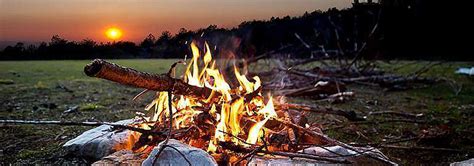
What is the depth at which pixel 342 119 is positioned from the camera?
5.72 metres

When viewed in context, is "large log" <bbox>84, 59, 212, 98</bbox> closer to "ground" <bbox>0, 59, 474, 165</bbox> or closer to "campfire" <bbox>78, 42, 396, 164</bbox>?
"campfire" <bbox>78, 42, 396, 164</bbox>

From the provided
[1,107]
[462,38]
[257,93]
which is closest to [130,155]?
[257,93]

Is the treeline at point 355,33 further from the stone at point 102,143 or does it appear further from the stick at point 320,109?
the stone at point 102,143

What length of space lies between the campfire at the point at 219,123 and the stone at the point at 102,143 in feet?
0.25

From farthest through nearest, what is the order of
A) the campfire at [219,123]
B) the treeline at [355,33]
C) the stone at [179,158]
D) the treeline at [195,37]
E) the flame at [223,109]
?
the treeline at [355,33]
the treeline at [195,37]
the flame at [223,109]
the campfire at [219,123]
the stone at [179,158]

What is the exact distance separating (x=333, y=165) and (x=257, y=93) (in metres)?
0.91

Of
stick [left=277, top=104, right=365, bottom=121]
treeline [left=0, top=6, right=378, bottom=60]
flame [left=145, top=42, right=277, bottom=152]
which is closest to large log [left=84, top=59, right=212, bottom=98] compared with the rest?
flame [left=145, top=42, right=277, bottom=152]

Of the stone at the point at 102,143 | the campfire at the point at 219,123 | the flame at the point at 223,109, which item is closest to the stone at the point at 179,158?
the campfire at the point at 219,123

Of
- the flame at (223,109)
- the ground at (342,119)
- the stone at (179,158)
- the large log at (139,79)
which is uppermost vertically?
the large log at (139,79)

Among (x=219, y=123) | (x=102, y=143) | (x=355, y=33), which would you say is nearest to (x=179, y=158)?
(x=219, y=123)

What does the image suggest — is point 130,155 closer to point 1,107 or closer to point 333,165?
point 333,165

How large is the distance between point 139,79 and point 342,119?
3.33 metres

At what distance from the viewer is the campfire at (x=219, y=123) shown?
118 inches

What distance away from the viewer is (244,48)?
42.5 feet
